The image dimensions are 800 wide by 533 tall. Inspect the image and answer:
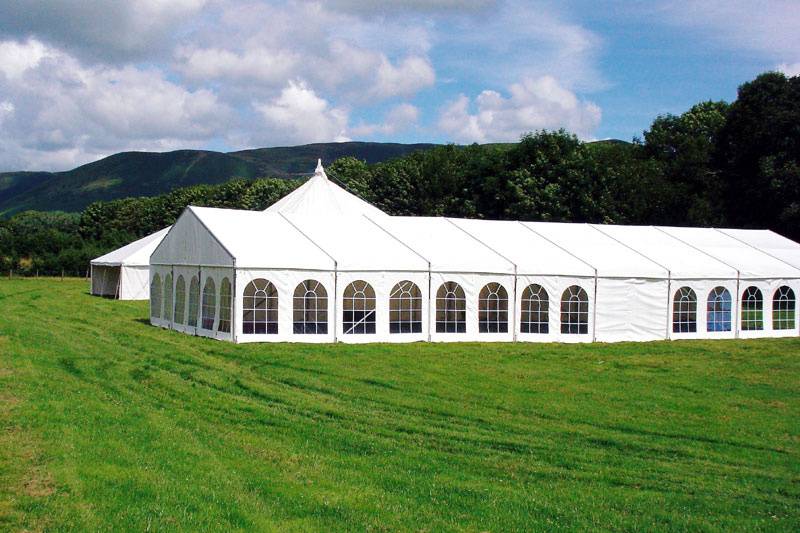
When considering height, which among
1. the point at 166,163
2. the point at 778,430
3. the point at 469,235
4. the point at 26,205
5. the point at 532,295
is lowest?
the point at 778,430

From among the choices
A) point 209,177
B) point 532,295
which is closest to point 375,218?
point 532,295

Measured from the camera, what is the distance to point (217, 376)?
12445 millimetres

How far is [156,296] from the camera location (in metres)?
22.2

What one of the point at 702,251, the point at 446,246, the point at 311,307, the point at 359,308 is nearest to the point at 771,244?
the point at 702,251

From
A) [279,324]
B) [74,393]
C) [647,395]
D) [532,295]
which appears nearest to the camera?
[74,393]

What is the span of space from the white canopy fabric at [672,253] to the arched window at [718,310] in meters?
0.49

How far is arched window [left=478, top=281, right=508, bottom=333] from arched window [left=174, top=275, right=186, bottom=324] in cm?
764

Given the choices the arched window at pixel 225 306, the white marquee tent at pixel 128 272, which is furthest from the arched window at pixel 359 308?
the white marquee tent at pixel 128 272

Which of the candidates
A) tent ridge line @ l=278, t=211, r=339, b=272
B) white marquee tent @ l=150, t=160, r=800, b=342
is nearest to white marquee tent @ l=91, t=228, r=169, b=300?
white marquee tent @ l=150, t=160, r=800, b=342

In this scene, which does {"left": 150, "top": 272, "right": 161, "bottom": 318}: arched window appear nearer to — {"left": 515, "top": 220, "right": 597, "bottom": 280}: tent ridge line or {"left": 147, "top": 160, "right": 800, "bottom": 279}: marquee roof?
{"left": 147, "top": 160, "right": 800, "bottom": 279}: marquee roof

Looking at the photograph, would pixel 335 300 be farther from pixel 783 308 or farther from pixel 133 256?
pixel 133 256

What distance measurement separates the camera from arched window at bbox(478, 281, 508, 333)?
19.1 meters

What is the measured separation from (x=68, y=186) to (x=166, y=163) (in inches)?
878

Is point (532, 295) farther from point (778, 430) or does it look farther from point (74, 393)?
point (74, 393)
